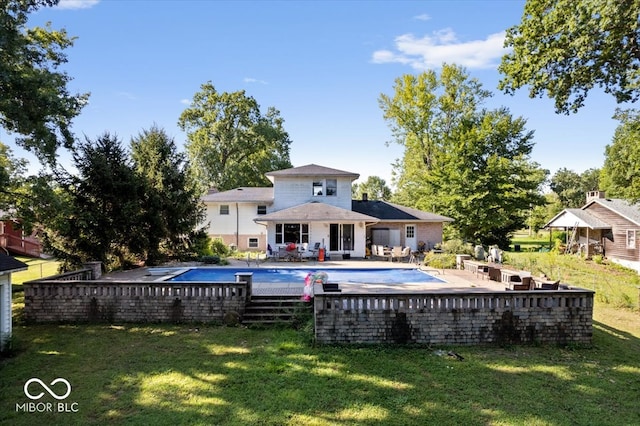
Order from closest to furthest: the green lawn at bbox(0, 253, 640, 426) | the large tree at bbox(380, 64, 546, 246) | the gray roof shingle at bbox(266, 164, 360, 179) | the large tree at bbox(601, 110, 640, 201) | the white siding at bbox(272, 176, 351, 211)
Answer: the green lawn at bbox(0, 253, 640, 426) → the large tree at bbox(601, 110, 640, 201) → the gray roof shingle at bbox(266, 164, 360, 179) → the white siding at bbox(272, 176, 351, 211) → the large tree at bbox(380, 64, 546, 246)

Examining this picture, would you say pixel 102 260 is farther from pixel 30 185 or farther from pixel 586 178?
pixel 586 178

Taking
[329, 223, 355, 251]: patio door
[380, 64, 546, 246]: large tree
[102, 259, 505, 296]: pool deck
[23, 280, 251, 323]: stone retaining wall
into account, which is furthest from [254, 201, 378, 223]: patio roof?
[23, 280, 251, 323]: stone retaining wall

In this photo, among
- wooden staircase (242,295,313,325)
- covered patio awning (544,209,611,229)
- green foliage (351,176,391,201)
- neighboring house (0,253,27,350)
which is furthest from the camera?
green foliage (351,176,391,201)

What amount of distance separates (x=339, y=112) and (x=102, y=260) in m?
19.3

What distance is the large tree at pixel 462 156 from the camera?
2797cm

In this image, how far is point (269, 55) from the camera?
1823 cm

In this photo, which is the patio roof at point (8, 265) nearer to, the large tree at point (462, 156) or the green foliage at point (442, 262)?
the green foliage at point (442, 262)

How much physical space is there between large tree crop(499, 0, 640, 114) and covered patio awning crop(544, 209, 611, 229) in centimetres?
2177

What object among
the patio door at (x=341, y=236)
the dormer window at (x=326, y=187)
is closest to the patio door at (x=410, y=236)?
the patio door at (x=341, y=236)

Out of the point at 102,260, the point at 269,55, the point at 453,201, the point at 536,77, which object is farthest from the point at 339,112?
the point at 102,260

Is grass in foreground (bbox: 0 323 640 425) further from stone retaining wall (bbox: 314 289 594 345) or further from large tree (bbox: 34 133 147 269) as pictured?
large tree (bbox: 34 133 147 269)

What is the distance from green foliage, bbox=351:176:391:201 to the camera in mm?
76562

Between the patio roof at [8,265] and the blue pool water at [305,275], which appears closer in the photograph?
the patio roof at [8,265]

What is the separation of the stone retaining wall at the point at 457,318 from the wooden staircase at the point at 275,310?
140cm
